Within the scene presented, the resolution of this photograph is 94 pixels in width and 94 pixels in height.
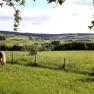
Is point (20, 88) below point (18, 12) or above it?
below

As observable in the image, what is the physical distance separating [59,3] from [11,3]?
7.02 feet

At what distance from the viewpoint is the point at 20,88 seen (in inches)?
840

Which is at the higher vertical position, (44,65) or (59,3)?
(59,3)

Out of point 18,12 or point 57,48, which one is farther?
point 57,48

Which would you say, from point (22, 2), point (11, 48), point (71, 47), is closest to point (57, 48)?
point (71, 47)

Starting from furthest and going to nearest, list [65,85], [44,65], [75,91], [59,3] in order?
[44,65]
[65,85]
[75,91]
[59,3]

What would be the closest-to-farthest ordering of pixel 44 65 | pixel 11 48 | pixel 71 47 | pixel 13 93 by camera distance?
1. pixel 13 93
2. pixel 44 65
3. pixel 71 47
4. pixel 11 48

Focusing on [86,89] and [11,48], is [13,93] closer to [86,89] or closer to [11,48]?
[86,89]

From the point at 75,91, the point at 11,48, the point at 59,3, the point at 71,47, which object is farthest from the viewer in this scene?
the point at 11,48

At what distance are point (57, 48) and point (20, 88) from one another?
81046 millimetres

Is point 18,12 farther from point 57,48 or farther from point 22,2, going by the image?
point 57,48

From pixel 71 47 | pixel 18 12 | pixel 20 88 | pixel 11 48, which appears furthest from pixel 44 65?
Answer: pixel 11 48

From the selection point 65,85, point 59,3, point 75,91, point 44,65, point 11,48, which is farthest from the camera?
point 11,48

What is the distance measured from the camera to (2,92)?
64.2 feet
